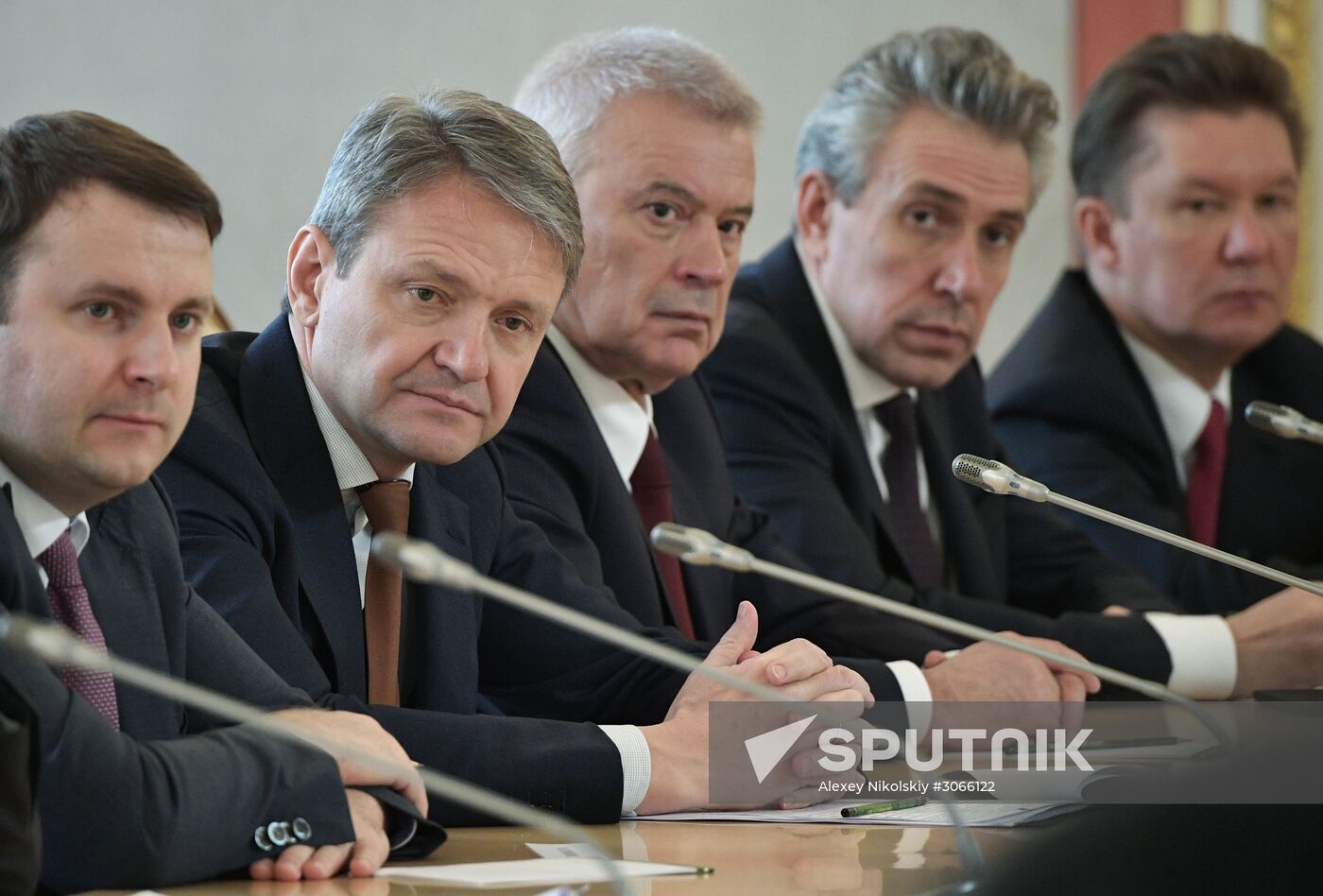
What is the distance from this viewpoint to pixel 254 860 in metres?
1.57

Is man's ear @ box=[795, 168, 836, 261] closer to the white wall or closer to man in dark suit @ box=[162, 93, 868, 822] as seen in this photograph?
the white wall

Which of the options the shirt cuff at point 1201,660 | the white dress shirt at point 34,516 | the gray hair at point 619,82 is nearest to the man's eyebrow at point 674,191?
the gray hair at point 619,82

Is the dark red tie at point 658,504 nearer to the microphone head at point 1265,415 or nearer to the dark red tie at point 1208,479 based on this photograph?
the microphone head at point 1265,415

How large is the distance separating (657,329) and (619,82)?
15.8 inches

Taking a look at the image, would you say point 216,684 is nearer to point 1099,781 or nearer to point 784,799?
point 784,799

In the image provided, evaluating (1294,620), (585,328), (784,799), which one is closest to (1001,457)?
(1294,620)

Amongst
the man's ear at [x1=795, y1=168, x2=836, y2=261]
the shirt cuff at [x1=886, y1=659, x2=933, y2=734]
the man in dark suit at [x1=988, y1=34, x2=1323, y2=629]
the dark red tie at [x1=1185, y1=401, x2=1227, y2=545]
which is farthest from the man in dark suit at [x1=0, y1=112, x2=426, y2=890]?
the dark red tie at [x1=1185, y1=401, x2=1227, y2=545]

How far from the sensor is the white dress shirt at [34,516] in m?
1.58

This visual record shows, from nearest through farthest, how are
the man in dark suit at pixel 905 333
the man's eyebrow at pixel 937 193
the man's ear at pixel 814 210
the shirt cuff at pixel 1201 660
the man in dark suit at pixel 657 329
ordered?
the man in dark suit at pixel 657 329 → the shirt cuff at pixel 1201 660 → the man in dark suit at pixel 905 333 → the man's eyebrow at pixel 937 193 → the man's ear at pixel 814 210

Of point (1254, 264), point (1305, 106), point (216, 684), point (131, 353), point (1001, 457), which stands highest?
point (1305, 106)

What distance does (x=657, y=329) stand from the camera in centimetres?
278

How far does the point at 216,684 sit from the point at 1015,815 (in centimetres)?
79

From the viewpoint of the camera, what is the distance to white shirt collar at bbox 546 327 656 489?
9.11 ft

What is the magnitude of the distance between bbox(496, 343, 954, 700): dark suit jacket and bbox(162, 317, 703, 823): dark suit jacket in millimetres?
139
